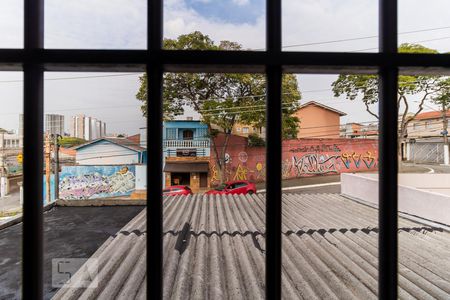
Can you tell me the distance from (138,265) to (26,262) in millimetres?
1602

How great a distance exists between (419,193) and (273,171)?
453 cm

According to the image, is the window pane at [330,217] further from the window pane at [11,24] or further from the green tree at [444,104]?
the window pane at [11,24]

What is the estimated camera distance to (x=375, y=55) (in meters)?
0.60

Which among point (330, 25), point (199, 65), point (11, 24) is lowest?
point (199, 65)

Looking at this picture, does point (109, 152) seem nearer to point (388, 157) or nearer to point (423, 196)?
point (388, 157)

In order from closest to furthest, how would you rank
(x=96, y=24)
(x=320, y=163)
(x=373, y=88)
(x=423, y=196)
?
(x=96, y=24) < (x=373, y=88) < (x=423, y=196) < (x=320, y=163)

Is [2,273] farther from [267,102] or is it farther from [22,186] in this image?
[267,102]

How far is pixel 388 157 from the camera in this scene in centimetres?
60

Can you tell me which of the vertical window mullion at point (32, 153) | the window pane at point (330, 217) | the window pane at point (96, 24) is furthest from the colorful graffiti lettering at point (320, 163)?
the vertical window mullion at point (32, 153)

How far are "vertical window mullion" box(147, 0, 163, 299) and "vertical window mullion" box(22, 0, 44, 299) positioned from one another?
11.5 inches

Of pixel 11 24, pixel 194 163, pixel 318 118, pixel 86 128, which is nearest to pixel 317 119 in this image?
pixel 318 118

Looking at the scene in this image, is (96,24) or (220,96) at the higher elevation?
(220,96)

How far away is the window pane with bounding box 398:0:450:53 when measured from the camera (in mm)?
709

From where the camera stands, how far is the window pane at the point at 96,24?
63 cm
